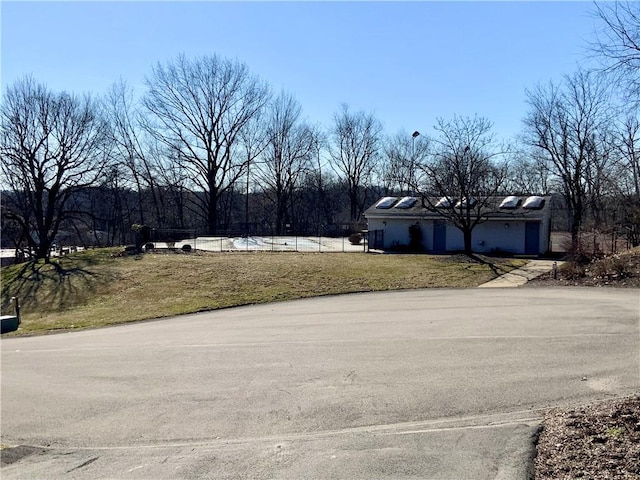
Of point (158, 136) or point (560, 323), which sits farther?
point (158, 136)

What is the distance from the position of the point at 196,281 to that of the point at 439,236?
19.7 metres

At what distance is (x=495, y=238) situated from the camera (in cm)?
3700

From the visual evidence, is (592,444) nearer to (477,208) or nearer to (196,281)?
(196,281)

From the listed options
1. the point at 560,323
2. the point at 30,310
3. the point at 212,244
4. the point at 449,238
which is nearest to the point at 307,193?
the point at 212,244

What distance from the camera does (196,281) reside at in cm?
2589

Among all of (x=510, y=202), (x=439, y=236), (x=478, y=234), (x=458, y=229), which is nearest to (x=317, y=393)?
(x=458, y=229)

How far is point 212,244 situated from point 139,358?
31859 millimetres

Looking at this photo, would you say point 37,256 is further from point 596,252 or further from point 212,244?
point 596,252

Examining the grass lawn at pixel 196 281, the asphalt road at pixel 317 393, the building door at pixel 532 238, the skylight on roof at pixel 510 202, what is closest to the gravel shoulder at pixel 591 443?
the asphalt road at pixel 317 393

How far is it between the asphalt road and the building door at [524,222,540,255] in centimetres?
2132

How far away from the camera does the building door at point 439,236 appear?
38531mm

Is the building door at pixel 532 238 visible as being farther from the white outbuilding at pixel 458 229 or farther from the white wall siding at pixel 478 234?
the white wall siding at pixel 478 234

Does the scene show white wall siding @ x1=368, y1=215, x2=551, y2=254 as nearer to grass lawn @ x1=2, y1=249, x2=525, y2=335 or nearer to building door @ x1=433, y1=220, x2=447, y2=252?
building door @ x1=433, y1=220, x2=447, y2=252

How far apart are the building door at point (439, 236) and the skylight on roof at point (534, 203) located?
5745 mm
